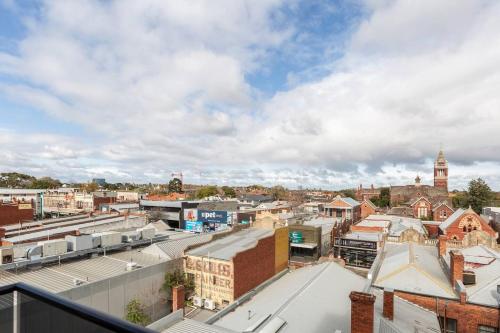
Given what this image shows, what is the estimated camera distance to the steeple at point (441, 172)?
11381cm

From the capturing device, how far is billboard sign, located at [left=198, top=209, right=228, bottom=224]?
180ft

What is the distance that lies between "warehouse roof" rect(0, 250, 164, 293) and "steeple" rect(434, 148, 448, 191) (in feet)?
386

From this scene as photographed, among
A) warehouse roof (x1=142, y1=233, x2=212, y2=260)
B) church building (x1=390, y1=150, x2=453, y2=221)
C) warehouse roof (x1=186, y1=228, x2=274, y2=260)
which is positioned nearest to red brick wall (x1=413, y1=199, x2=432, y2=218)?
church building (x1=390, y1=150, x2=453, y2=221)

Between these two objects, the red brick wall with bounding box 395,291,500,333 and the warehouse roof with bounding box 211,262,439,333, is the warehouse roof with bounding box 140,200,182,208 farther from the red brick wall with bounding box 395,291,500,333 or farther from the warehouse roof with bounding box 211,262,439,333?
the red brick wall with bounding box 395,291,500,333

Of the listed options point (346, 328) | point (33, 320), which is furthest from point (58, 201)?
point (33, 320)

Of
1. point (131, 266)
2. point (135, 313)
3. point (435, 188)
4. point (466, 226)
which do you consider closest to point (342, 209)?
point (466, 226)

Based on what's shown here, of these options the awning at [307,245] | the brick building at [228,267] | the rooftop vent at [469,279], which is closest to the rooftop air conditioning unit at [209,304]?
the brick building at [228,267]

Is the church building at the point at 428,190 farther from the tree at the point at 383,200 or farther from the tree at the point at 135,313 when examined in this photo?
the tree at the point at 135,313

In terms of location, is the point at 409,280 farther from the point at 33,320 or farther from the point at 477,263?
the point at 33,320

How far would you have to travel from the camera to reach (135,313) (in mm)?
19359

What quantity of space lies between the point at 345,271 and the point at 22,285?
910 inches

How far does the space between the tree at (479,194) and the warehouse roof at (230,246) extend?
239 feet

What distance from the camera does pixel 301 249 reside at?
123 feet

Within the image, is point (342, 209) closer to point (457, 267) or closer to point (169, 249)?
point (457, 267)
